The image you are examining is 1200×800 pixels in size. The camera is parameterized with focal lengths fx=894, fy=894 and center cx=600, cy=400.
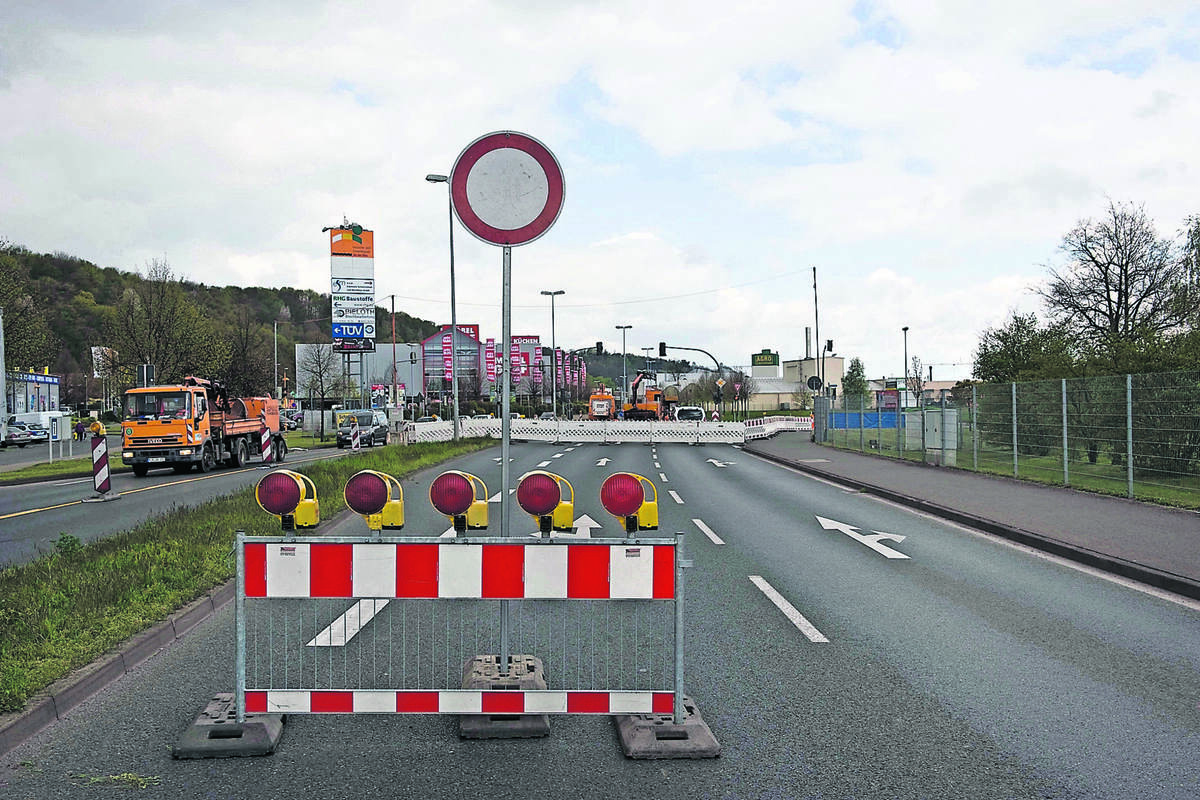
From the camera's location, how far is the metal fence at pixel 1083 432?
13.5 metres

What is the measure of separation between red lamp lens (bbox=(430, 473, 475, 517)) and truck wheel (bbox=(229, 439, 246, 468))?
26.0m

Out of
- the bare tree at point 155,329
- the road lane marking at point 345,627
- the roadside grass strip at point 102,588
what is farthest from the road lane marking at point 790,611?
the bare tree at point 155,329

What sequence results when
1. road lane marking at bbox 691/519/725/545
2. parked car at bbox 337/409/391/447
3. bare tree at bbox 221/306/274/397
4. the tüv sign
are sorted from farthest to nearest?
bare tree at bbox 221/306/274/397 → parked car at bbox 337/409/391/447 → the tüv sign → road lane marking at bbox 691/519/725/545

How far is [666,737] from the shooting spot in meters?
4.34

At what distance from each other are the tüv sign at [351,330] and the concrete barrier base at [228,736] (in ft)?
88.3

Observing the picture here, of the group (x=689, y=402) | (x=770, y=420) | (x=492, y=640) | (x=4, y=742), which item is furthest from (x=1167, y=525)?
(x=689, y=402)

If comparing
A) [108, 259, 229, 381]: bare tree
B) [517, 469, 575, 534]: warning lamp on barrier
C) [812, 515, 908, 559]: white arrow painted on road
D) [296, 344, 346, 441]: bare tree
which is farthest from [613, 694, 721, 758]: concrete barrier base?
[296, 344, 346, 441]: bare tree

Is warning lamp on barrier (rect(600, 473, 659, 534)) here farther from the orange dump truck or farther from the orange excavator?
the orange excavator

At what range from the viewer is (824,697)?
16.7ft

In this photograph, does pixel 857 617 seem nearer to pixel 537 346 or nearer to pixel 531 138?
pixel 531 138

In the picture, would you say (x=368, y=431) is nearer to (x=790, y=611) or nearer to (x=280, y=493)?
(x=790, y=611)

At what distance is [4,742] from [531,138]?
163 inches

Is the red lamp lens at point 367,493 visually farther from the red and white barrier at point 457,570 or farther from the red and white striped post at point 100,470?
the red and white striped post at point 100,470

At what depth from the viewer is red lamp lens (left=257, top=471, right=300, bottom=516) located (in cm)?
489
